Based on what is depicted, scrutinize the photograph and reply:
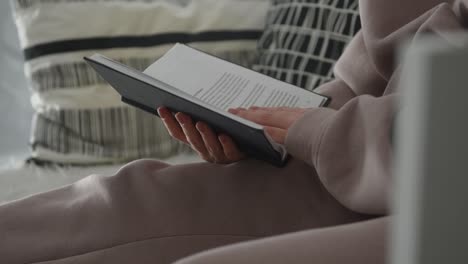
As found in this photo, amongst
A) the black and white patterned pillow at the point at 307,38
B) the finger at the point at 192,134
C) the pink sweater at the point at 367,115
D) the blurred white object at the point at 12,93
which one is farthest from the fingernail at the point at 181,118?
the blurred white object at the point at 12,93

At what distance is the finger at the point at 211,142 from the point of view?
814 millimetres

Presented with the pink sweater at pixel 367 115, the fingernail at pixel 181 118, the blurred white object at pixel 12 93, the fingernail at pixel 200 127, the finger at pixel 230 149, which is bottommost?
the blurred white object at pixel 12 93

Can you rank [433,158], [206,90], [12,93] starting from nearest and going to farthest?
1. [433,158]
2. [206,90]
3. [12,93]

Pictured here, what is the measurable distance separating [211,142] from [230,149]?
3 centimetres

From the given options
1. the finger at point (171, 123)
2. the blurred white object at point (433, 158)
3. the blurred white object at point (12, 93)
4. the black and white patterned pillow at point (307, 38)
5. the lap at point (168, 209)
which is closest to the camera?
the blurred white object at point (433, 158)

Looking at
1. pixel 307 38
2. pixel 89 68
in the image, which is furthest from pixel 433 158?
pixel 89 68

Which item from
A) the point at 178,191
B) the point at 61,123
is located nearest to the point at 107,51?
the point at 61,123

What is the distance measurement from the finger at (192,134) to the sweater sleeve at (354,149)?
15cm

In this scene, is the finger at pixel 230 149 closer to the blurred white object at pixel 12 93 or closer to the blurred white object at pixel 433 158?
the blurred white object at pixel 433 158

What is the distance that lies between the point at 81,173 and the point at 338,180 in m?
0.68

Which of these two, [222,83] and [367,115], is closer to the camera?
[367,115]

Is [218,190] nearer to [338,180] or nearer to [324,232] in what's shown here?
[338,180]

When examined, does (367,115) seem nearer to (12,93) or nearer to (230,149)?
(230,149)

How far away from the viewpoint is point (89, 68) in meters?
1.30
